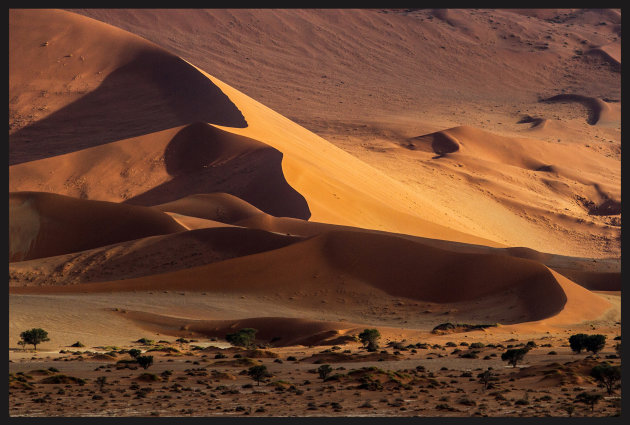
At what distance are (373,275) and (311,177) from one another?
22909mm

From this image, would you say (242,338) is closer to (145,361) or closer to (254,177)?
(145,361)

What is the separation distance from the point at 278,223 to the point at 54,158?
24.9 meters

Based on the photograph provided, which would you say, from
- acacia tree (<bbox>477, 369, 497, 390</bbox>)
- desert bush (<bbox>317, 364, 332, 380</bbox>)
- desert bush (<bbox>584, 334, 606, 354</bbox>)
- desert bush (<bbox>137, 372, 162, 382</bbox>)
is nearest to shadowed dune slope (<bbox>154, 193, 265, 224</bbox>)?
desert bush (<bbox>584, 334, 606, 354</bbox>)

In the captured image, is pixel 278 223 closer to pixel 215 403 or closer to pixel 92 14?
pixel 215 403

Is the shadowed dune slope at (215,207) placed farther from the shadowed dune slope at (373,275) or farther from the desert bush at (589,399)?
the desert bush at (589,399)

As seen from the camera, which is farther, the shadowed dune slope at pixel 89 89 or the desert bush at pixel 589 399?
the shadowed dune slope at pixel 89 89

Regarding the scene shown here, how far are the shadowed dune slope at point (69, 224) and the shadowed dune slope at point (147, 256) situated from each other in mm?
2781

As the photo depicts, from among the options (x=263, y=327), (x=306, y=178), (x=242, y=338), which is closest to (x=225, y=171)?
(x=306, y=178)

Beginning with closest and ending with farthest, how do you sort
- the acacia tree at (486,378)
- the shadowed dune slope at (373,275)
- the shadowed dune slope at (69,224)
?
the acacia tree at (486,378) < the shadowed dune slope at (373,275) < the shadowed dune slope at (69,224)

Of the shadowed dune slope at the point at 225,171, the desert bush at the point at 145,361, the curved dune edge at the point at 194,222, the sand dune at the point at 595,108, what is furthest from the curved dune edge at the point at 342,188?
the sand dune at the point at 595,108

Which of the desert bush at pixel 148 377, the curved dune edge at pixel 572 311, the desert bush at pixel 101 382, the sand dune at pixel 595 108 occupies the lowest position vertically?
the sand dune at pixel 595 108

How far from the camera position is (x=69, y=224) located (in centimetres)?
6216

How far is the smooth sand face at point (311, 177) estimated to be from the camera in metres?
48.8

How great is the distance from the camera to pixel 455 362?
34844 mm
